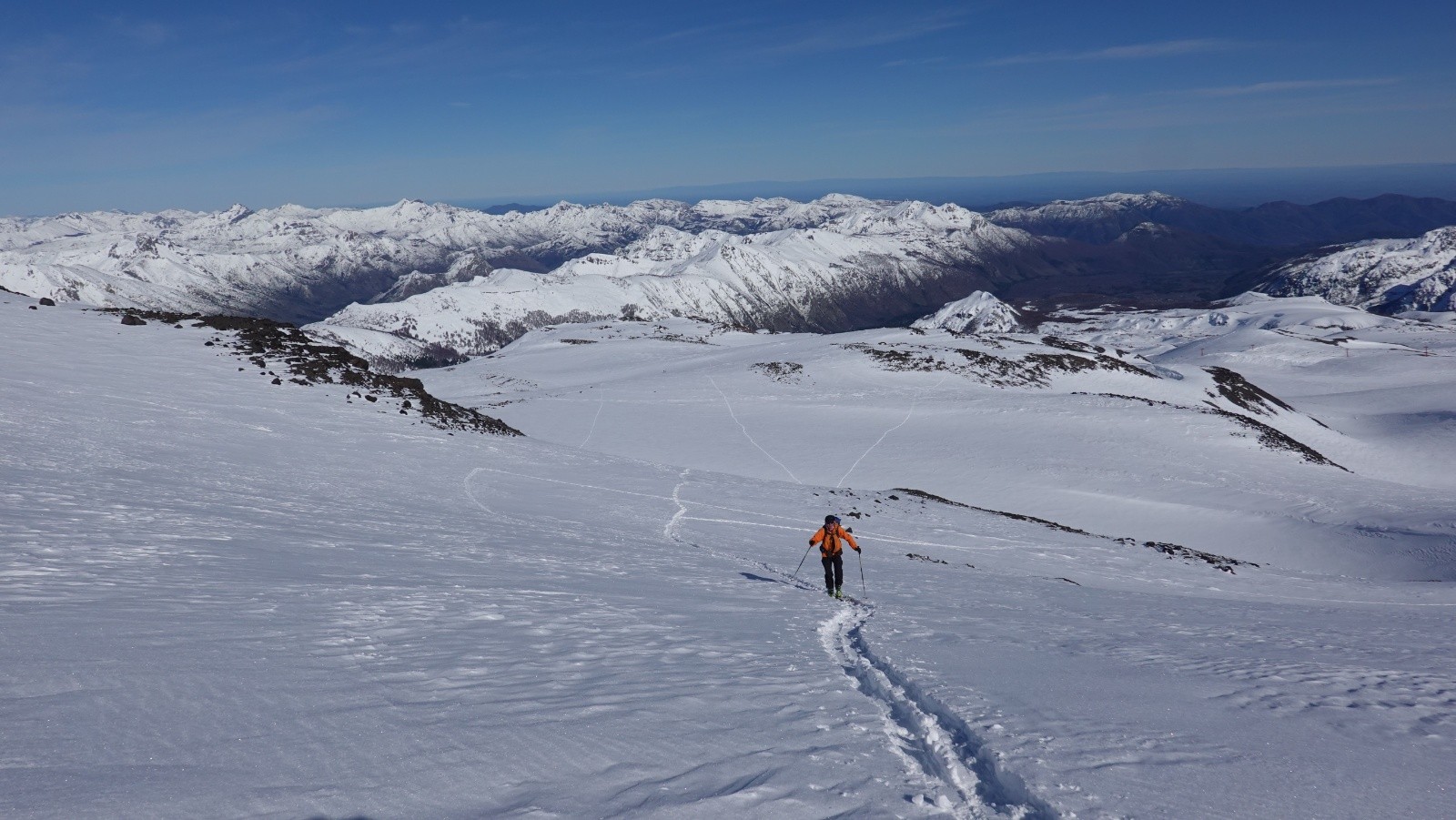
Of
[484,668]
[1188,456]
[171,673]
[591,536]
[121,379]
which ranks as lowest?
[1188,456]

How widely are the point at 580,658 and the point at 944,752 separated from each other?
4248 millimetres

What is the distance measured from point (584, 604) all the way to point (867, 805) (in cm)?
688

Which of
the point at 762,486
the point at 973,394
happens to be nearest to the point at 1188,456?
the point at 973,394

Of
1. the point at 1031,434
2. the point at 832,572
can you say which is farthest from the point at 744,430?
the point at 832,572

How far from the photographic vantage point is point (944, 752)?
22.6 feet

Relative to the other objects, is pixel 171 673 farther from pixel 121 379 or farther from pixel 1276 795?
pixel 121 379

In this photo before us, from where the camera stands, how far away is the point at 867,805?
5652 millimetres

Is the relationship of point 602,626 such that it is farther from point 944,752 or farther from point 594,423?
point 594,423

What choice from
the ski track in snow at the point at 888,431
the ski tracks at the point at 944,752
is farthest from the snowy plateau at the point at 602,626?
the ski track in snow at the point at 888,431

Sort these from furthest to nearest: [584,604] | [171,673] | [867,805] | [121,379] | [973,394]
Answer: [973,394], [121,379], [584,604], [171,673], [867,805]

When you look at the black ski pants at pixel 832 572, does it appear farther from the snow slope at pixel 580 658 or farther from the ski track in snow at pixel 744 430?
the ski track in snow at pixel 744 430

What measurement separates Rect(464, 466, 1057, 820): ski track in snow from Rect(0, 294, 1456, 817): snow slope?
3 cm

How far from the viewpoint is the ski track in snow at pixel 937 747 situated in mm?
5961

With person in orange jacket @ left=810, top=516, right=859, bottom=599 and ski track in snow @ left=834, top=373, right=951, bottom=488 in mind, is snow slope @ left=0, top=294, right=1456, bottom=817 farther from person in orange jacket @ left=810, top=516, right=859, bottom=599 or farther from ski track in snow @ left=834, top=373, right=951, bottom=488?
ski track in snow @ left=834, top=373, right=951, bottom=488
